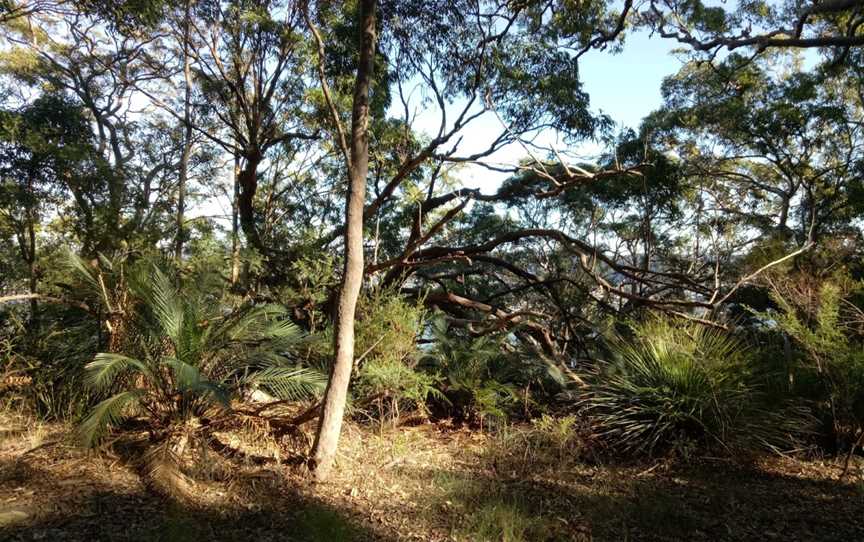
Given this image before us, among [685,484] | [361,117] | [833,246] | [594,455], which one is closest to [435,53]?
[361,117]

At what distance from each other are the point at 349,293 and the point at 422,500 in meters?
2.12

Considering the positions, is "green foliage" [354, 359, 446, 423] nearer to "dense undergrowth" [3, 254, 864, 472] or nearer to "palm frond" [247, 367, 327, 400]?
"dense undergrowth" [3, 254, 864, 472]

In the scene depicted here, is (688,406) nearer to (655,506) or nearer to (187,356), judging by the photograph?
(655,506)

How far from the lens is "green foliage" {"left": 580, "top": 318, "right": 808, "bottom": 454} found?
6.64m

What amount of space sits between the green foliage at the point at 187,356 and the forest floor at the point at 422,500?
0.66m

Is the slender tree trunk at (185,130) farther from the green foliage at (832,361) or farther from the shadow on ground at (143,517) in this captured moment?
the green foliage at (832,361)

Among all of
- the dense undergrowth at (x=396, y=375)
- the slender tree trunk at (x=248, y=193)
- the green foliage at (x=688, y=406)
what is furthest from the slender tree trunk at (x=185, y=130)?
the green foliage at (x=688, y=406)

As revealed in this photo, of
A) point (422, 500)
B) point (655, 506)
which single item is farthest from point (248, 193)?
point (655, 506)

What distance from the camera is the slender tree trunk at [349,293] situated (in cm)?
545

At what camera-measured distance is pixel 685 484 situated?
5.95m

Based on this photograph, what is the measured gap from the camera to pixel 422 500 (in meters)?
5.34

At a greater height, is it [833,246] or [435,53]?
[435,53]

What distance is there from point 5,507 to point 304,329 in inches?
184

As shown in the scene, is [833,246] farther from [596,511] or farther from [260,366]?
[260,366]
